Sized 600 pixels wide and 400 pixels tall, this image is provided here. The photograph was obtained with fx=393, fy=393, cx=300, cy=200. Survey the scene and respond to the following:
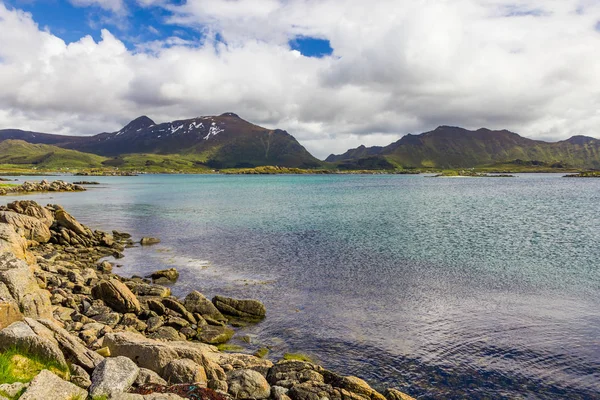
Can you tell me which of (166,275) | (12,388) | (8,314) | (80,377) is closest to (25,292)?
(8,314)

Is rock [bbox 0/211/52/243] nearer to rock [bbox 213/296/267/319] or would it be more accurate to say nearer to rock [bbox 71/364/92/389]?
rock [bbox 213/296/267/319]

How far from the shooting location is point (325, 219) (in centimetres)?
7562

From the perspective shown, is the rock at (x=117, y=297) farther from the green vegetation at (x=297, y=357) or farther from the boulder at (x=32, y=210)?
the boulder at (x=32, y=210)

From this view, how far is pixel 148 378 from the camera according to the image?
45.3 ft

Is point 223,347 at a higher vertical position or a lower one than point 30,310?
lower

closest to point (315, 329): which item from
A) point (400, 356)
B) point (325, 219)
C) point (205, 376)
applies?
point (400, 356)

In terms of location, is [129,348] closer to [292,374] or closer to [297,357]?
[292,374]

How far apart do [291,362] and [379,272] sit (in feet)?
67.7

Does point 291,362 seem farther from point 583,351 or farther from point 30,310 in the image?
point 583,351

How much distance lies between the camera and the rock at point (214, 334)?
23.9 meters

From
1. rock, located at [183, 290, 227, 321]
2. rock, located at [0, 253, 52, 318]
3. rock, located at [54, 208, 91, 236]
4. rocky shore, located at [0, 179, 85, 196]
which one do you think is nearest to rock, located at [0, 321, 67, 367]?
rock, located at [0, 253, 52, 318]

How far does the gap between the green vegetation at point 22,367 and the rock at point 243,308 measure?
15435 millimetres

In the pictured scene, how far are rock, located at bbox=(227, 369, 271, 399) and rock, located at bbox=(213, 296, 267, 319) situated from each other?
11141 mm

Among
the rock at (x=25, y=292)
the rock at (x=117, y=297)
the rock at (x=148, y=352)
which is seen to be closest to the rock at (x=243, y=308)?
the rock at (x=117, y=297)
